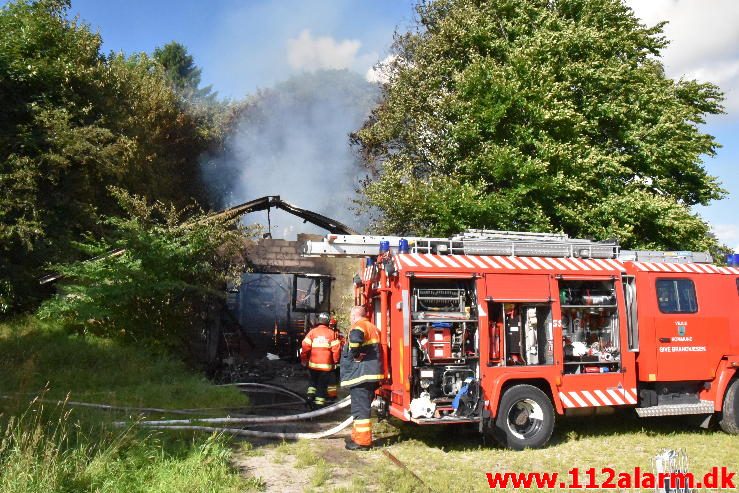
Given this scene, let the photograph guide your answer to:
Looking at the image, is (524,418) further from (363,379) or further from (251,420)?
(251,420)

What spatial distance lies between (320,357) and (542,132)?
8.40m

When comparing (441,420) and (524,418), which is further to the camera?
(524,418)

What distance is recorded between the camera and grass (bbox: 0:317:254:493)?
4848 mm

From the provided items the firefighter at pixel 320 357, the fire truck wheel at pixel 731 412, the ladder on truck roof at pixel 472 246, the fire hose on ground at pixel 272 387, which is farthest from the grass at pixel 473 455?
the fire hose on ground at pixel 272 387

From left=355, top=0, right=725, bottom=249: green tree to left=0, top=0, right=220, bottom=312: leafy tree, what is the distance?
23.7ft

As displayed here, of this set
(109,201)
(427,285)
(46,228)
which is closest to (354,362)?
(427,285)

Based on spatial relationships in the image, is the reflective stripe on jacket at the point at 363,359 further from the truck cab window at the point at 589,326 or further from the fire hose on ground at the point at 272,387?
the fire hose on ground at the point at 272,387

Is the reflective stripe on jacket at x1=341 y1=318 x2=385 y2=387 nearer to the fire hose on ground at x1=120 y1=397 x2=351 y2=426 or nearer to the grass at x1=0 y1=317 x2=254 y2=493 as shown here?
the fire hose on ground at x1=120 y1=397 x2=351 y2=426

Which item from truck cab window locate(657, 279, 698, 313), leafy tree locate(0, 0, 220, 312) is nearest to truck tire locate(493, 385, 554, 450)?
truck cab window locate(657, 279, 698, 313)

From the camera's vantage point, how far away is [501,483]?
5.76 metres

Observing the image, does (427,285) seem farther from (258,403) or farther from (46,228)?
(46,228)

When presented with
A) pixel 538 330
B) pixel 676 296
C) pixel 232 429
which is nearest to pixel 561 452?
pixel 538 330

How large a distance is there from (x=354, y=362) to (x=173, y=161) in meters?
19.3

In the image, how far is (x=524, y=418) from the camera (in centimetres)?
750
